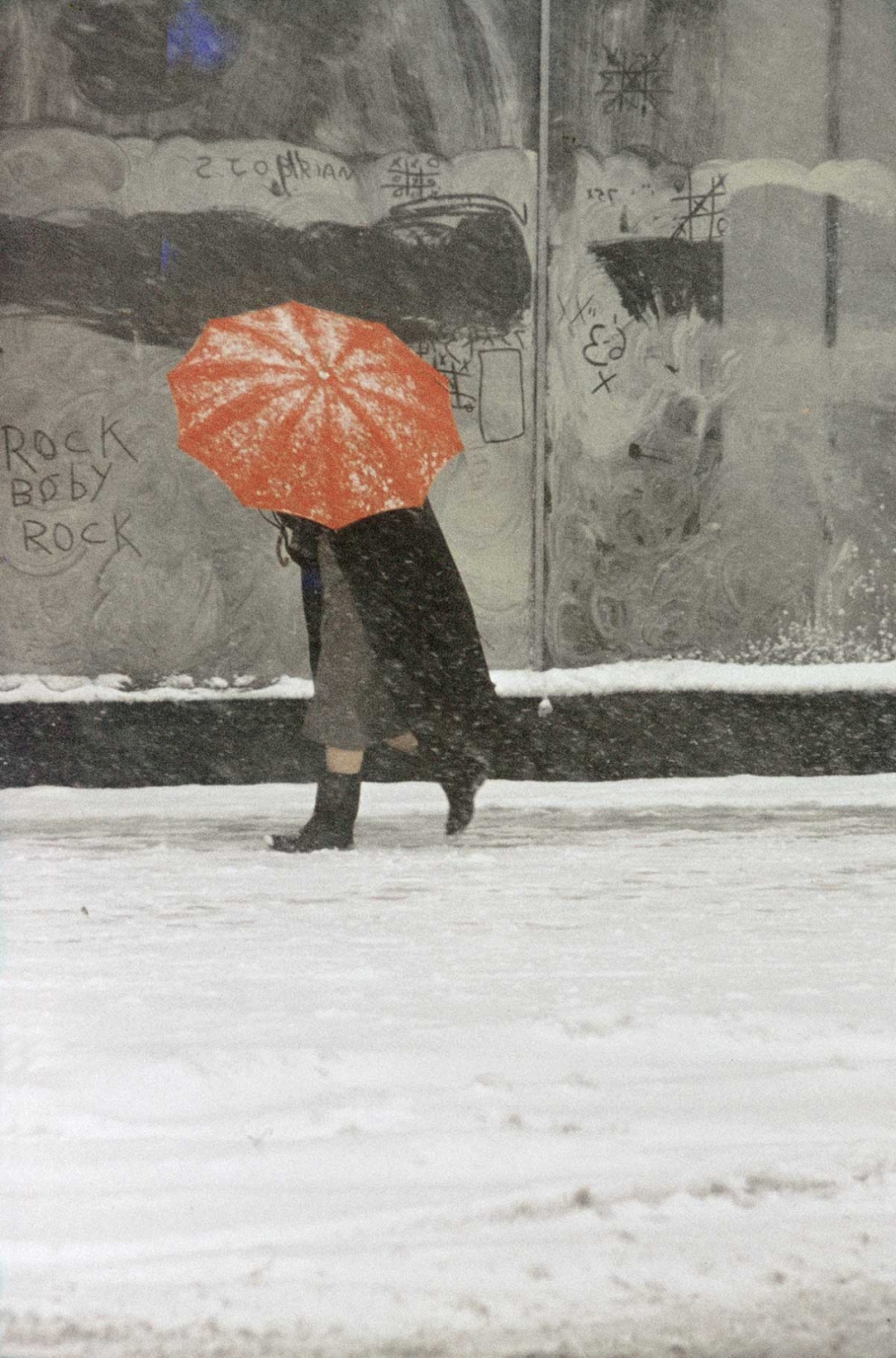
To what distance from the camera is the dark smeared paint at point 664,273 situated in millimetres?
9125

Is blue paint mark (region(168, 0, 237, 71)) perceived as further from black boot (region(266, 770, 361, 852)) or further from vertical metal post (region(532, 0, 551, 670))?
black boot (region(266, 770, 361, 852))

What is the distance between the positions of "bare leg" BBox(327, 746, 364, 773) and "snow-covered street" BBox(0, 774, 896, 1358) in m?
0.33

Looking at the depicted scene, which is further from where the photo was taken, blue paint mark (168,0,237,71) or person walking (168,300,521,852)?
blue paint mark (168,0,237,71)

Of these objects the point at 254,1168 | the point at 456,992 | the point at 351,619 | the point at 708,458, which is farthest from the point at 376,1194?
the point at 708,458

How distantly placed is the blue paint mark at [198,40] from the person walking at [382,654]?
10.00 ft

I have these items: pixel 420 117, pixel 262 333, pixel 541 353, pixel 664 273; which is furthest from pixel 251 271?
pixel 262 333

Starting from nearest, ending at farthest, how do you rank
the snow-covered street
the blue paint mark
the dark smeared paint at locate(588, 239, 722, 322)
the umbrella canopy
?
the snow-covered street
the umbrella canopy
the blue paint mark
the dark smeared paint at locate(588, 239, 722, 322)

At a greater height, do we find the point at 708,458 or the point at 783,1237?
the point at 708,458

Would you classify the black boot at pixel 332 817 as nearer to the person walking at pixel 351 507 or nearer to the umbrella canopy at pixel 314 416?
the person walking at pixel 351 507

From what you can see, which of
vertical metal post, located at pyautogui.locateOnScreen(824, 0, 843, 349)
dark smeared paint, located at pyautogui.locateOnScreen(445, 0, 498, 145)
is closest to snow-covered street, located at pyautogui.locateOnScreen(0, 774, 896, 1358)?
vertical metal post, located at pyautogui.locateOnScreen(824, 0, 843, 349)

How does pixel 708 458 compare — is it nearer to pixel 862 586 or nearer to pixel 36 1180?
pixel 862 586

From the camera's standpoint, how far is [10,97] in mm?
8859

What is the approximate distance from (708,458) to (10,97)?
12.0 feet

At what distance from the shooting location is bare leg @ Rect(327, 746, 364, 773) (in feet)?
22.9
